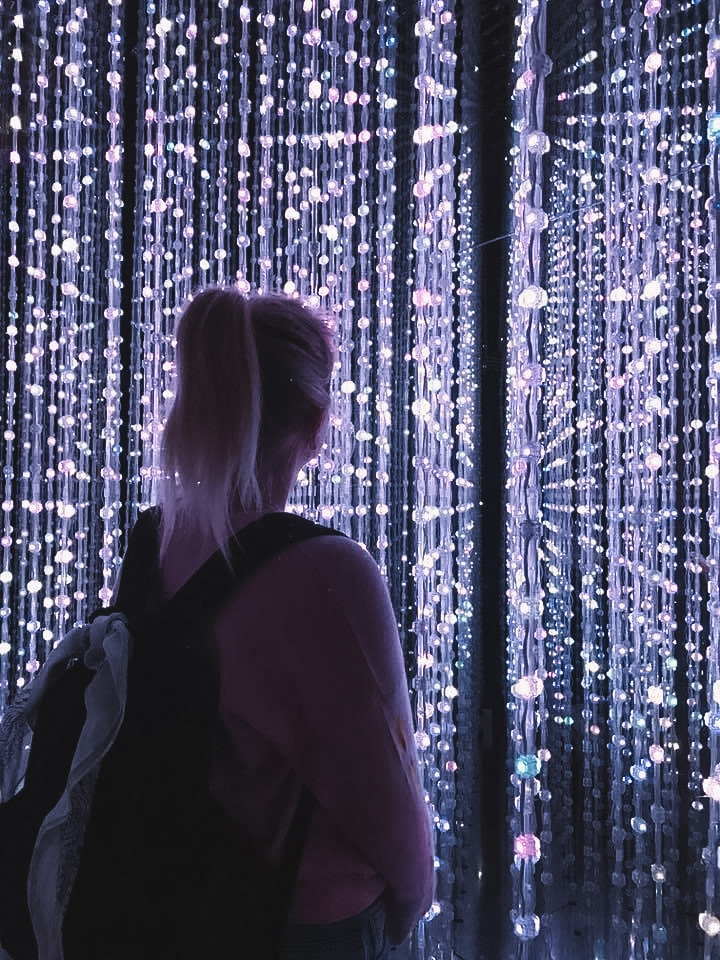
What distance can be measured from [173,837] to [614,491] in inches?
78.9

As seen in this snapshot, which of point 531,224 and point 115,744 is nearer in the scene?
point 115,744

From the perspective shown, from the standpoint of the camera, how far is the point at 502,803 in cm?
309

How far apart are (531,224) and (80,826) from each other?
150 centimetres

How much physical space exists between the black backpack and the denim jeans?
0.11 feet

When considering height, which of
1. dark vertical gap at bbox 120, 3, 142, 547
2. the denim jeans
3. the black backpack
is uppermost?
dark vertical gap at bbox 120, 3, 142, 547

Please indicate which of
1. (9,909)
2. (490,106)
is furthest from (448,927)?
(490,106)

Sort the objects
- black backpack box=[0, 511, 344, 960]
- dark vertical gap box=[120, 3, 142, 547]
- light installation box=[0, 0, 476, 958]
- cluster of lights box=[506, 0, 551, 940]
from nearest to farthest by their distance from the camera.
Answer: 1. black backpack box=[0, 511, 344, 960]
2. cluster of lights box=[506, 0, 551, 940]
3. light installation box=[0, 0, 476, 958]
4. dark vertical gap box=[120, 3, 142, 547]

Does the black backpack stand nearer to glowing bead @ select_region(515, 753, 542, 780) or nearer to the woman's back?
the woman's back

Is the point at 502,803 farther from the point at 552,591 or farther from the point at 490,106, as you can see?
the point at 490,106

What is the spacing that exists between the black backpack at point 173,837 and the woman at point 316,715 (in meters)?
0.02

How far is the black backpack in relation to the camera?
651 millimetres

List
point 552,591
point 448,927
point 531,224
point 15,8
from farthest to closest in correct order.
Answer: point 552,591 < point 15,8 < point 448,927 < point 531,224

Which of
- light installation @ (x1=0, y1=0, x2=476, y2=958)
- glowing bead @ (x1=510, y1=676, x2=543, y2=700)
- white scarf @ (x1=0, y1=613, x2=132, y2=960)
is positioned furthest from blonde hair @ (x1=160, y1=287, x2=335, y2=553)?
glowing bead @ (x1=510, y1=676, x2=543, y2=700)

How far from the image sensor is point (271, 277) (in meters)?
2.38
